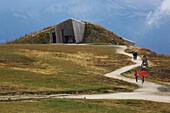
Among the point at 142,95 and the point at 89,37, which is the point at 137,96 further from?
the point at 89,37

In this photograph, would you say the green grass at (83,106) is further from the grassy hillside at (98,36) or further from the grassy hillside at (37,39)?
the grassy hillside at (37,39)

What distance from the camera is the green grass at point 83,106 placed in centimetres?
3013

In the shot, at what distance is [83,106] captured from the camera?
107 feet

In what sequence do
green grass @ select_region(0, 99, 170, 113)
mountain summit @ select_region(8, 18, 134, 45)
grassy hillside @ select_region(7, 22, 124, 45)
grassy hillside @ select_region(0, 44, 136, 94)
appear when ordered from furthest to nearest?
1. grassy hillside @ select_region(7, 22, 124, 45)
2. mountain summit @ select_region(8, 18, 134, 45)
3. grassy hillside @ select_region(0, 44, 136, 94)
4. green grass @ select_region(0, 99, 170, 113)

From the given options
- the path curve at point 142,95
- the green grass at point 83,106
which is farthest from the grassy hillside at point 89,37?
the green grass at point 83,106

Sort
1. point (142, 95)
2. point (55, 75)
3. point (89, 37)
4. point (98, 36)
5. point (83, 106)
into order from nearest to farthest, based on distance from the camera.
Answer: point (83, 106) < point (142, 95) < point (55, 75) < point (98, 36) < point (89, 37)

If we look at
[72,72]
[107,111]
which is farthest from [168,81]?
[107,111]

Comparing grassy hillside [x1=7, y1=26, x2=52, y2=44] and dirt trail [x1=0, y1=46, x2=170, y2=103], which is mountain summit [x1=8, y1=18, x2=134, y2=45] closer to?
grassy hillside [x1=7, y1=26, x2=52, y2=44]

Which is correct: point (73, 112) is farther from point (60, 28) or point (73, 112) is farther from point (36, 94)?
point (60, 28)

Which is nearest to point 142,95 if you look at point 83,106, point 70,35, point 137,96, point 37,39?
point 137,96

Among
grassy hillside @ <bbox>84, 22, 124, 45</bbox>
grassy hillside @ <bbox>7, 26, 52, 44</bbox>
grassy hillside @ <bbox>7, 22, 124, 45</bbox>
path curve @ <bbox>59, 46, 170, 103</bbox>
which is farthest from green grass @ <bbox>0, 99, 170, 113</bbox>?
grassy hillside @ <bbox>7, 26, 52, 44</bbox>

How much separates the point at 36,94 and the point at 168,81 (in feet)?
81.2

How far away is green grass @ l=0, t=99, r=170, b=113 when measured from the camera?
30130mm

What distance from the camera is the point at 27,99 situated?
35.9m
